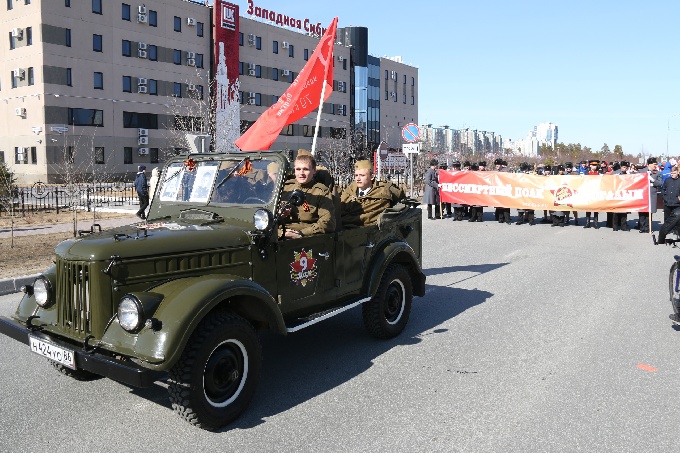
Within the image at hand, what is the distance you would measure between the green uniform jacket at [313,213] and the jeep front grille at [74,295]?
1810mm

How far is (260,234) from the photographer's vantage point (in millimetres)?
4785

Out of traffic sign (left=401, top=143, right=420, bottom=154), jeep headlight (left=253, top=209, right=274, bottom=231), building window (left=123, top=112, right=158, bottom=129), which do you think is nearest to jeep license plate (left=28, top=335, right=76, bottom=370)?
jeep headlight (left=253, top=209, right=274, bottom=231)

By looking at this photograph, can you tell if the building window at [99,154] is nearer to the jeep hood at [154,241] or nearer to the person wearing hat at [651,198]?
the person wearing hat at [651,198]

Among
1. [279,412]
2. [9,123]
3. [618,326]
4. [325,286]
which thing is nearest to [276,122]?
[325,286]

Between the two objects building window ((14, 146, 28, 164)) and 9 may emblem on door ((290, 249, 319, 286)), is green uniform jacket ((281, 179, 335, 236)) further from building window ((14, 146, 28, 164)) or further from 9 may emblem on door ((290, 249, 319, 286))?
building window ((14, 146, 28, 164))

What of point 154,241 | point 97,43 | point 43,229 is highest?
point 97,43

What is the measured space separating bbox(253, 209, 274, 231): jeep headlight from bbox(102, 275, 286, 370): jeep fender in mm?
447

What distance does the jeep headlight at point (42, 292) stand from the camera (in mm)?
4551

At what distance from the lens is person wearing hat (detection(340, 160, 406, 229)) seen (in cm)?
641

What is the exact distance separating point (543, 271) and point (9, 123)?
150 ft

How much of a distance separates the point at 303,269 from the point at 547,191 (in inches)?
588

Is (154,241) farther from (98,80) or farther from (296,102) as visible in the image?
(98,80)

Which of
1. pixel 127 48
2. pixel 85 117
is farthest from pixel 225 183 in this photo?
pixel 127 48

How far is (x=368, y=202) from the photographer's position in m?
6.88
